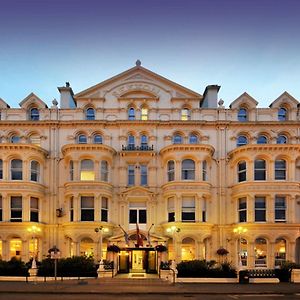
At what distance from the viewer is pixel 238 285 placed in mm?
31141

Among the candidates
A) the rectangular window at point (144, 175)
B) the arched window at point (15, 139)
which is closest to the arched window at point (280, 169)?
the rectangular window at point (144, 175)

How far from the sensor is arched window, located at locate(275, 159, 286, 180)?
1625 inches

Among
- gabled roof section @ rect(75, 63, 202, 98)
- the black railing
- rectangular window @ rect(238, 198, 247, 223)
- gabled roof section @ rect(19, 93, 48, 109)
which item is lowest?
rectangular window @ rect(238, 198, 247, 223)

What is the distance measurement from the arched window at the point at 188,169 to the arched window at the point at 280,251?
32.5ft

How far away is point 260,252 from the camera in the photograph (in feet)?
131

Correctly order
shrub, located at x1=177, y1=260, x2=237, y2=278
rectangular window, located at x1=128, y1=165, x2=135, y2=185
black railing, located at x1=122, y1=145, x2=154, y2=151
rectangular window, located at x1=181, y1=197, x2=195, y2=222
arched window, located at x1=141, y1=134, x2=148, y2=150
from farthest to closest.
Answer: arched window, located at x1=141, y1=134, x2=148, y2=150
rectangular window, located at x1=128, y1=165, x2=135, y2=185
black railing, located at x1=122, y1=145, x2=154, y2=151
rectangular window, located at x1=181, y1=197, x2=195, y2=222
shrub, located at x1=177, y1=260, x2=237, y2=278

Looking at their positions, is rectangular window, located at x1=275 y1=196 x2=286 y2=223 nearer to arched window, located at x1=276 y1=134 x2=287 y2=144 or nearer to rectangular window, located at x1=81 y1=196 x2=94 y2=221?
arched window, located at x1=276 y1=134 x2=287 y2=144

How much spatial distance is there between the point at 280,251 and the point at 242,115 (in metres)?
13.8

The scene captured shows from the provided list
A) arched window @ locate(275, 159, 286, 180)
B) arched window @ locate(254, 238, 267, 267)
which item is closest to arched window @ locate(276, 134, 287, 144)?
A: arched window @ locate(275, 159, 286, 180)

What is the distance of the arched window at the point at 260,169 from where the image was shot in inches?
1620

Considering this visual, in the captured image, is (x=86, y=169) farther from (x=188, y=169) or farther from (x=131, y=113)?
(x=188, y=169)

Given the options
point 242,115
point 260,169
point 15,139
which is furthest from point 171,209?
point 15,139

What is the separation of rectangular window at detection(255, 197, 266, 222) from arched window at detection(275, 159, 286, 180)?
108 inches

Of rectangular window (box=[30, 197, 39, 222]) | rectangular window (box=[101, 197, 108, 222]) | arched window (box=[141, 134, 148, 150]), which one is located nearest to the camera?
rectangular window (box=[30, 197, 39, 222])
